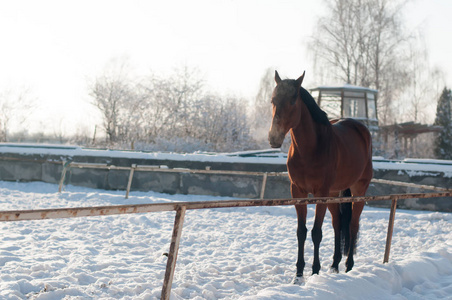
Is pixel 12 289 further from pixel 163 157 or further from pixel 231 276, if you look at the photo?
pixel 163 157

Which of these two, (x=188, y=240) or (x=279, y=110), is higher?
(x=279, y=110)

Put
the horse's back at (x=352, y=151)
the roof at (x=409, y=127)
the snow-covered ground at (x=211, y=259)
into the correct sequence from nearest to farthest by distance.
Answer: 1. the snow-covered ground at (x=211, y=259)
2. the horse's back at (x=352, y=151)
3. the roof at (x=409, y=127)

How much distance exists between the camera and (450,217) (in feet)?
28.5

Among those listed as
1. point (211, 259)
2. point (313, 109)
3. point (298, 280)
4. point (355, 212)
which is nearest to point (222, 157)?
point (211, 259)

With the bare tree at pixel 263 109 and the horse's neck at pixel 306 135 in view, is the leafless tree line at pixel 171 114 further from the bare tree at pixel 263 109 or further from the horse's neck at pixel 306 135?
the horse's neck at pixel 306 135

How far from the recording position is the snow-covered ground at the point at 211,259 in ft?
11.9

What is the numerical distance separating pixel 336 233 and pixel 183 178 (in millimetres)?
7090

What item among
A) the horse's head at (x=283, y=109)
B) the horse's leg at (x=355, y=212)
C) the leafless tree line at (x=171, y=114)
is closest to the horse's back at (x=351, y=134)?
the horse's leg at (x=355, y=212)

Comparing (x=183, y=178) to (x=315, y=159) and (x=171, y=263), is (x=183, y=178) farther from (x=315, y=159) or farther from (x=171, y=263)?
(x=171, y=263)

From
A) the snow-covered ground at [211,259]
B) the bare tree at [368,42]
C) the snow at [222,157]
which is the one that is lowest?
the snow-covered ground at [211,259]

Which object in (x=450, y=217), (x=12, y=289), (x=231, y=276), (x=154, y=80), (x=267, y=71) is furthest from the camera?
(x=267, y=71)

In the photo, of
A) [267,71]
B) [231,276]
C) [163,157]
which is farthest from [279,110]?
[267,71]

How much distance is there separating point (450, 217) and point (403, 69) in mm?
21269

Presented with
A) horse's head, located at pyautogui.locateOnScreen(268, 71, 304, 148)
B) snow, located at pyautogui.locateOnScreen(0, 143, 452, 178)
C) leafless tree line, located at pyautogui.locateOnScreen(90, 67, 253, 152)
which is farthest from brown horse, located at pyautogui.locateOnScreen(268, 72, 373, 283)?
leafless tree line, located at pyautogui.locateOnScreen(90, 67, 253, 152)
